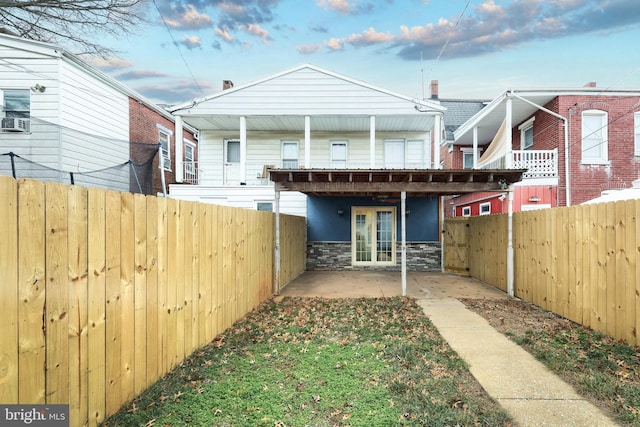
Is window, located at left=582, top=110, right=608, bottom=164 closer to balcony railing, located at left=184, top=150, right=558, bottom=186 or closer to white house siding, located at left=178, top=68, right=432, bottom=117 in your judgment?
balcony railing, located at left=184, top=150, right=558, bottom=186

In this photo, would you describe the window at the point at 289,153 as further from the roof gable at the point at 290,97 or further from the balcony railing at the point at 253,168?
the roof gable at the point at 290,97

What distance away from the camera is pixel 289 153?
528 inches

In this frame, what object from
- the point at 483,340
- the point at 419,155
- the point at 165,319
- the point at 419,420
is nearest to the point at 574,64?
the point at 419,155

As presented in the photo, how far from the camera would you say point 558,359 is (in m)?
3.98

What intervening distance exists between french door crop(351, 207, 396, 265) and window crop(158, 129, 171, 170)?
27.9 feet

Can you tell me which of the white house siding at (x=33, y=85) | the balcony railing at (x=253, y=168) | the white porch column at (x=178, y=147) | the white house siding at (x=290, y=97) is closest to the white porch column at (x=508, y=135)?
the balcony railing at (x=253, y=168)

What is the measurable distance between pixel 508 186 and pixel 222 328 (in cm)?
705

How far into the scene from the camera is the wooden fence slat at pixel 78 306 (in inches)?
87.2

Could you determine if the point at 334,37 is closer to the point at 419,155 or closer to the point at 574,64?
the point at 419,155

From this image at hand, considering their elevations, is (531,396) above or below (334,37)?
below

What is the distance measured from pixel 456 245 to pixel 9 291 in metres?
11.4

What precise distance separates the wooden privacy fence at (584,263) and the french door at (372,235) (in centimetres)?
439

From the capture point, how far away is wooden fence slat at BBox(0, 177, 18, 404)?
5.83ft

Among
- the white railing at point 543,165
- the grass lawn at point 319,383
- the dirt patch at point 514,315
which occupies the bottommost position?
the dirt patch at point 514,315
